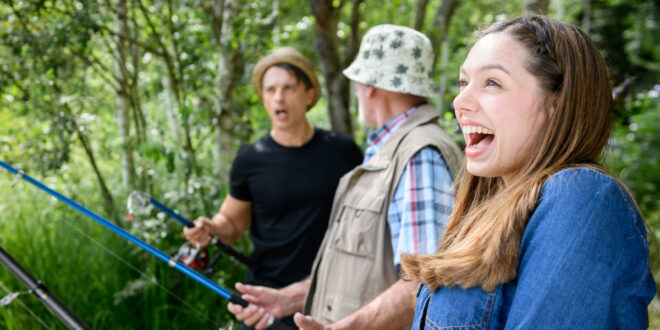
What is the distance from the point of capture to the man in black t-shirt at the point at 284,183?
2887mm

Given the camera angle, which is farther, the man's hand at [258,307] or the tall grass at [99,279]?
the tall grass at [99,279]

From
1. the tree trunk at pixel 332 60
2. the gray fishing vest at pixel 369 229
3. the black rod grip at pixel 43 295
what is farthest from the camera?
the tree trunk at pixel 332 60

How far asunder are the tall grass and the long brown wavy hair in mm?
2525

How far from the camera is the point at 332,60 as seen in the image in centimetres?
416

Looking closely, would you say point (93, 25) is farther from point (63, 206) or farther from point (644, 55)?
point (644, 55)

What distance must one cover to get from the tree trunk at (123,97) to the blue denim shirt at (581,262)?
3745 mm

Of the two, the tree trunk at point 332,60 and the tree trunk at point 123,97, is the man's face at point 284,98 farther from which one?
the tree trunk at point 123,97

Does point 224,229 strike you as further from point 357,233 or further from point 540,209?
point 540,209

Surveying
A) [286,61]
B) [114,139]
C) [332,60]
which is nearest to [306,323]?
[286,61]

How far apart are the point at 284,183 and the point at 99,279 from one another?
5.64 feet

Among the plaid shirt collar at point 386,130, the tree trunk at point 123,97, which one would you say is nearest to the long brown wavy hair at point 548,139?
the plaid shirt collar at point 386,130

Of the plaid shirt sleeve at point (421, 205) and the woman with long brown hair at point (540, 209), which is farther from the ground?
the woman with long brown hair at point (540, 209)

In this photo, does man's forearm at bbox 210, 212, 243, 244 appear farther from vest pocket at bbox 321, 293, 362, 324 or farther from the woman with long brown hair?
the woman with long brown hair

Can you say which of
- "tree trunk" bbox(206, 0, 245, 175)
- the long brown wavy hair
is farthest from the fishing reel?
the long brown wavy hair
